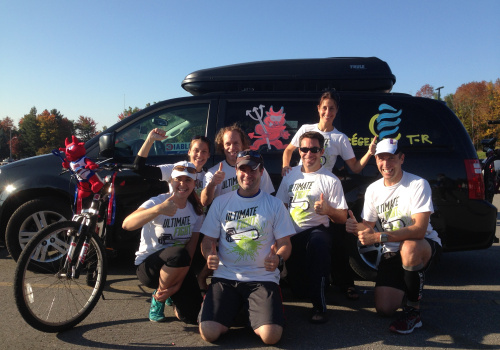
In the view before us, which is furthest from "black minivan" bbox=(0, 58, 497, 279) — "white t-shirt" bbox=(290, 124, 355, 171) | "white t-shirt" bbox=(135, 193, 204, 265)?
"white t-shirt" bbox=(135, 193, 204, 265)

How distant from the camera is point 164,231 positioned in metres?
3.15

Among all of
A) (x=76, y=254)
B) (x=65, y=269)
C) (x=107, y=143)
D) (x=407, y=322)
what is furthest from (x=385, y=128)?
(x=65, y=269)

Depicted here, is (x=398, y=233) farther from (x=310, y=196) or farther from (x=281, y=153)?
(x=281, y=153)

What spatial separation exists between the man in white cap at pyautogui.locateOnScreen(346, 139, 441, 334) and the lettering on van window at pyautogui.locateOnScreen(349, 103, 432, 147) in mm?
865

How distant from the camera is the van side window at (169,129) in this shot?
166 inches

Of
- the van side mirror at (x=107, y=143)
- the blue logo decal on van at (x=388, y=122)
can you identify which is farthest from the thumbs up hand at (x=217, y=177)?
the blue logo decal on van at (x=388, y=122)

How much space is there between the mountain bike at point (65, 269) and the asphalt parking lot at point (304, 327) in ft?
0.47

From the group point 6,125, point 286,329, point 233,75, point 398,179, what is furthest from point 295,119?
point 6,125

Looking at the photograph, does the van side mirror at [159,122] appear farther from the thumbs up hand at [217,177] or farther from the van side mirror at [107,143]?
the thumbs up hand at [217,177]

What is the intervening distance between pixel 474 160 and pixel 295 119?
1770 mm

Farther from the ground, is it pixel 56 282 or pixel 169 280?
pixel 169 280

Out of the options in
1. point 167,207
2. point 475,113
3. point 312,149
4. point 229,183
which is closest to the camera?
point 167,207

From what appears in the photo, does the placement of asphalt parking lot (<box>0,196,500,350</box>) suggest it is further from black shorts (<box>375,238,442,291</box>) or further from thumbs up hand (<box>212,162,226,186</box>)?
thumbs up hand (<box>212,162,226,186</box>)

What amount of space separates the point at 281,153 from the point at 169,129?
1200 millimetres
